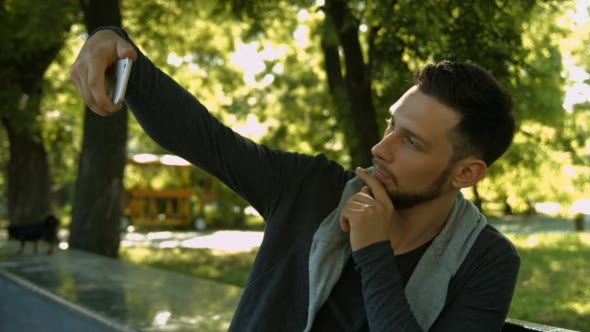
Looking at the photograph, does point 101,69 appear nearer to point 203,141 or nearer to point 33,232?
point 203,141

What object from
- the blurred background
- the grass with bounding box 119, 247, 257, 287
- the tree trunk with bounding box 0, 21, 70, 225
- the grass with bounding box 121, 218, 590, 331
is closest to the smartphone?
the blurred background

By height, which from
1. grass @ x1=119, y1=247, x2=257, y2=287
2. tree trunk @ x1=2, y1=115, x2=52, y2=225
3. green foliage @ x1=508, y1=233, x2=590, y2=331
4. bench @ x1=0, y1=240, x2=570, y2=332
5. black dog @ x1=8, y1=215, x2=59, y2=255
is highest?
tree trunk @ x1=2, y1=115, x2=52, y2=225

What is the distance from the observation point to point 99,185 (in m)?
12.3

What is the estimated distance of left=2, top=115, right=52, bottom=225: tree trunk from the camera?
1698 cm

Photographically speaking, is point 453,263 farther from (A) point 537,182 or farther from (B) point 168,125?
(A) point 537,182

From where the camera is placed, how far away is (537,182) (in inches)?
813

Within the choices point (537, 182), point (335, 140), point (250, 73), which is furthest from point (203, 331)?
point (250, 73)

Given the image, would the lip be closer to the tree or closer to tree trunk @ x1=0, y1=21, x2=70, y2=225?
the tree

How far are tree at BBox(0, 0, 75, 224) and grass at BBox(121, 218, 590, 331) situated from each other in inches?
89.4

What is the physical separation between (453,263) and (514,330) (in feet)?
2.40

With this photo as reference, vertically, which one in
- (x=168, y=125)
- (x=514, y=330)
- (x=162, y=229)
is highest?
(x=168, y=125)

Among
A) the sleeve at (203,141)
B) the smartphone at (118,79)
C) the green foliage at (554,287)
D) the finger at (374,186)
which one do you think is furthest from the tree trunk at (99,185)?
the smartphone at (118,79)

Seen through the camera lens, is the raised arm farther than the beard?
No

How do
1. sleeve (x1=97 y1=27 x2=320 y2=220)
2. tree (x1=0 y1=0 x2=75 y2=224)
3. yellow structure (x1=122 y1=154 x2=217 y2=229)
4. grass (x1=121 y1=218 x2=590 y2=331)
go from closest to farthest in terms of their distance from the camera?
sleeve (x1=97 y1=27 x2=320 y2=220) → grass (x1=121 y1=218 x2=590 y2=331) → tree (x1=0 y1=0 x2=75 y2=224) → yellow structure (x1=122 y1=154 x2=217 y2=229)
